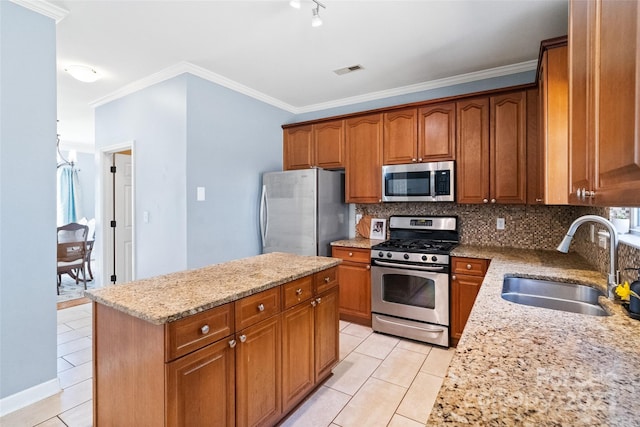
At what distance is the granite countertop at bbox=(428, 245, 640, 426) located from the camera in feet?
2.14

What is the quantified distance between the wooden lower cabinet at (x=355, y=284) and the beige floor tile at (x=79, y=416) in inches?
89.7

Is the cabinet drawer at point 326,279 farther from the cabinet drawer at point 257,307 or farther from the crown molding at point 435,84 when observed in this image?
the crown molding at point 435,84

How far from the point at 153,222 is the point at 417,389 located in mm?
3000

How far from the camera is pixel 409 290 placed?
3.01 m

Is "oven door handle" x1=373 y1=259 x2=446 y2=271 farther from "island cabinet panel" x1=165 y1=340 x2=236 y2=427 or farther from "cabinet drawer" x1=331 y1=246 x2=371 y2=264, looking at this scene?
"island cabinet panel" x1=165 y1=340 x2=236 y2=427

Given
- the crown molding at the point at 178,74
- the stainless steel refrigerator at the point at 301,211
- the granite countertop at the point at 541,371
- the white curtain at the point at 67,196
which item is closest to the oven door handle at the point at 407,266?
the stainless steel refrigerator at the point at 301,211

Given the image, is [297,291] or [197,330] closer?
[197,330]

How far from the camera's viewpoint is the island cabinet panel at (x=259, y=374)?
153 centimetres

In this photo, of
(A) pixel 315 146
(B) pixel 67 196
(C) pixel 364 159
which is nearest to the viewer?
(C) pixel 364 159

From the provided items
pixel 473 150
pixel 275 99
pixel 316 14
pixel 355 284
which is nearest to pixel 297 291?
pixel 355 284

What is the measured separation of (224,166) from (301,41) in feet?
5.00

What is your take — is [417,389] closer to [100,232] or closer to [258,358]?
[258,358]

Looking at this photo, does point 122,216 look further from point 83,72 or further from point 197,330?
point 197,330

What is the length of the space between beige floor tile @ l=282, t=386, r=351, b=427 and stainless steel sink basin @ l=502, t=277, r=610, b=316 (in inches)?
49.8
